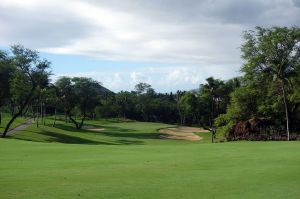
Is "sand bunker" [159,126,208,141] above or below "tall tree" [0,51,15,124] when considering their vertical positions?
below

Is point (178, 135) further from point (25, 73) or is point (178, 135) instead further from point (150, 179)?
point (150, 179)

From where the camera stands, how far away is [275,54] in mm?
53469

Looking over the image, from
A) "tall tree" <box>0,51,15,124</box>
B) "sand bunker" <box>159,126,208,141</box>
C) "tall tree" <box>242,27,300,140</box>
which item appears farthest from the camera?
"sand bunker" <box>159,126,208,141</box>

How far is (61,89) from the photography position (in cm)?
9850

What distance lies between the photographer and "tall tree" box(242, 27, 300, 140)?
173 feet

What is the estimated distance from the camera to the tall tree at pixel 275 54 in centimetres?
5288

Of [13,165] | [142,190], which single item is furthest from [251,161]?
[13,165]

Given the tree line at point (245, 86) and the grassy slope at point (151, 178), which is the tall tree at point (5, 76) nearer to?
the tree line at point (245, 86)

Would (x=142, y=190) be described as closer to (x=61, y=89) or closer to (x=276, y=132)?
(x=276, y=132)

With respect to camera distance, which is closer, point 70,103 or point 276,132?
point 276,132

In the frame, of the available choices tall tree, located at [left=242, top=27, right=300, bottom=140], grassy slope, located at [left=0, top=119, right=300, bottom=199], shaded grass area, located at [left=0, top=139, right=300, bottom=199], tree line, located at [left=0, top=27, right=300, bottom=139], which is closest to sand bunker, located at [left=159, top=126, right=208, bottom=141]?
tree line, located at [left=0, top=27, right=300, bottom=139]

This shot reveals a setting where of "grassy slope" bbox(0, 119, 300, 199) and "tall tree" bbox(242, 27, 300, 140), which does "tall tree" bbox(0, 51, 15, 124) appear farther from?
"grassy slope" bbox(0, 119, 300, 199)

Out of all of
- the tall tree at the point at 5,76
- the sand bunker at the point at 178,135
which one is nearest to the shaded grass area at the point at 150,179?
the tall tree at the point at 5,76

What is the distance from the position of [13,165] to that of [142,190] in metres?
7.90
